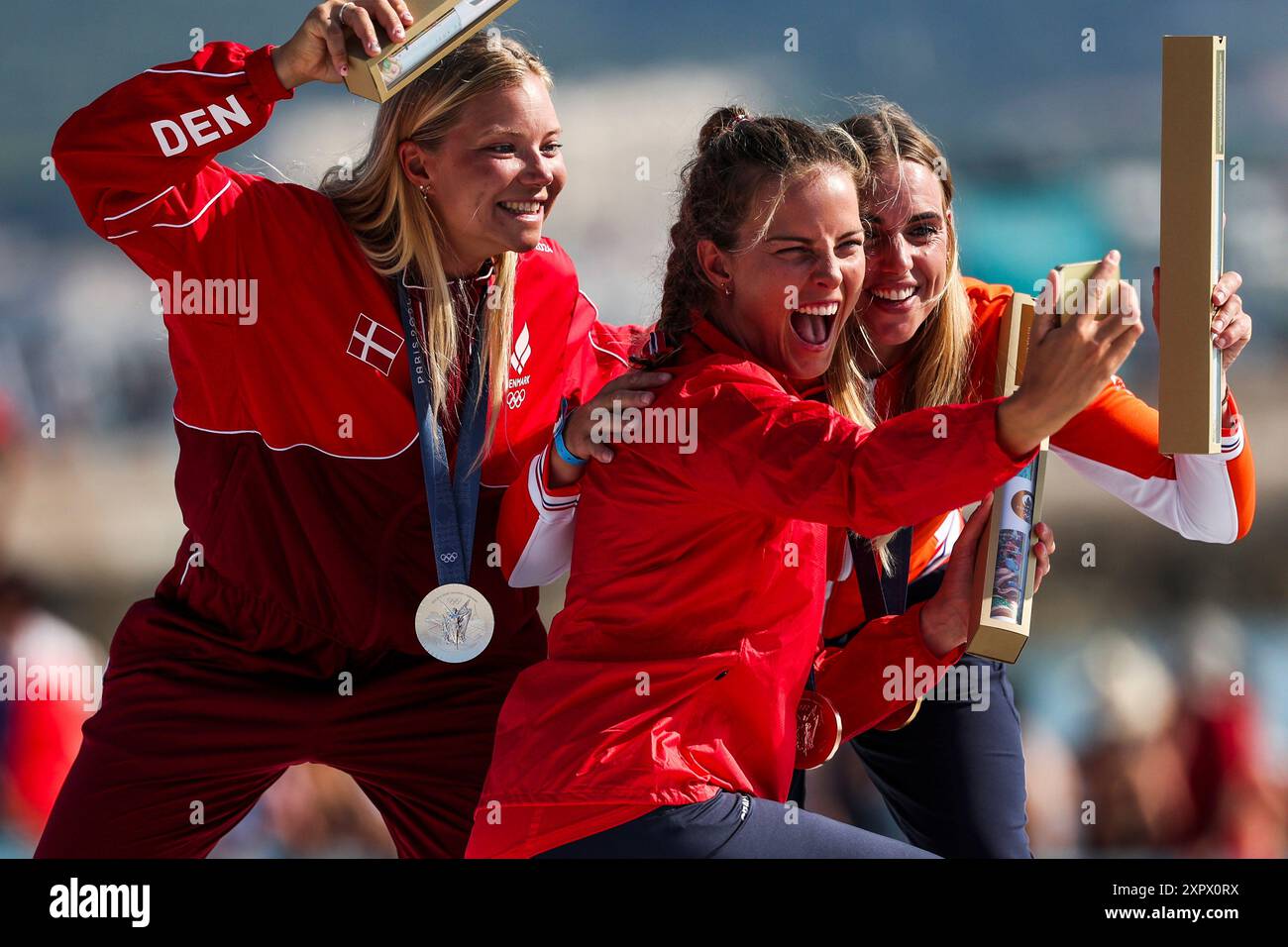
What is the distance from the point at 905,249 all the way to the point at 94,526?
137 inches

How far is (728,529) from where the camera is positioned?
2.20 meters

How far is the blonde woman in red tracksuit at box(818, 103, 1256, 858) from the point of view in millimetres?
2775

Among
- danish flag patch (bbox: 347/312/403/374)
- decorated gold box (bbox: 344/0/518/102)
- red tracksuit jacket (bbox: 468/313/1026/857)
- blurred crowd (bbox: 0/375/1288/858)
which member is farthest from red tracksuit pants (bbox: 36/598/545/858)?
blurred crowd (bbox: 0/375/1288/858)

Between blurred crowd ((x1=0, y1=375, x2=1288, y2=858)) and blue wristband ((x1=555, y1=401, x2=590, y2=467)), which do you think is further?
blurred crowd ((x1=0, y1=375, x2=1288, y2=858))

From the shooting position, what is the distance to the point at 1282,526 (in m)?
5.85

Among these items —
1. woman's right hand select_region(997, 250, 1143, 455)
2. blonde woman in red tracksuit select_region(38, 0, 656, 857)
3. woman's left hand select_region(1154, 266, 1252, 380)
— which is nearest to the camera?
woman's right hand select_region(997, 250, 1143, 455)

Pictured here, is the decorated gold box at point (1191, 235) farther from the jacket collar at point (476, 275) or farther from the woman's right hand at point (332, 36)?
the jacket collar at point (476, 275)

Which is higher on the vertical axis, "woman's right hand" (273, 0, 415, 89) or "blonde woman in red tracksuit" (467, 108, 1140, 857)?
"woman's right hand" (273, 0, 415, 89)

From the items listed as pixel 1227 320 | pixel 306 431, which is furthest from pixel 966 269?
A: pixel 1227 320

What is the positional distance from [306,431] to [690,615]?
115cm

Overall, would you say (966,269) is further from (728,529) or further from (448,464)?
(728,529)

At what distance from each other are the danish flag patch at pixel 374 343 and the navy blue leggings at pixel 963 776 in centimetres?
122

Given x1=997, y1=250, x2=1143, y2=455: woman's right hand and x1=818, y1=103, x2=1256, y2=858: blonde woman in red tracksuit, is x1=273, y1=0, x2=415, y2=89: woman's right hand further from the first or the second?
x1=997, y1=250, x2=1143, y2=455: woman's right hand

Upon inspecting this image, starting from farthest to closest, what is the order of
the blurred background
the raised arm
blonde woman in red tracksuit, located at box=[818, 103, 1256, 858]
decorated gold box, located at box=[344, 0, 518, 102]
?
the blurred background → blonde woman in red tracksuit, located at box=[818, 103, 1256, 858] → the raised arm → decorated gold box, located at box=[344, 0, 518, 102]
